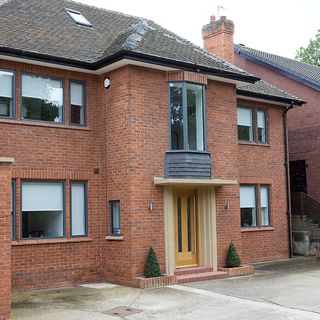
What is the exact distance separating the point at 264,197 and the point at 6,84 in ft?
32.4

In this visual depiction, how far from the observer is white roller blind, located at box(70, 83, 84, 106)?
14.5m

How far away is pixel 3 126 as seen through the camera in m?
13.2

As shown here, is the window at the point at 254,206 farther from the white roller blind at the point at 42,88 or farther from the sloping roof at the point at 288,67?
the white roller blind at the point at 42,88

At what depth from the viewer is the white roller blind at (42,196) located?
13.4 m

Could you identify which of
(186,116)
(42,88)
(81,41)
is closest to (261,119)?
(186,116)

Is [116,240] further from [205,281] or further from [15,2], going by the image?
[15,2]

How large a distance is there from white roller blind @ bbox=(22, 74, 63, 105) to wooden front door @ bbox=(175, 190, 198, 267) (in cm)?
434

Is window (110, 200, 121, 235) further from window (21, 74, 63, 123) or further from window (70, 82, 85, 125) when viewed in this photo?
window (21, 74, 63, 123)

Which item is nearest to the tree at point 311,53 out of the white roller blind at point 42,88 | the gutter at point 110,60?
the gutter at point 110,60

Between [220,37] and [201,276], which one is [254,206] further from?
[220,37]

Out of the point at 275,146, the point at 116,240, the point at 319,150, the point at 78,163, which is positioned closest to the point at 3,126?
the point at 78,163

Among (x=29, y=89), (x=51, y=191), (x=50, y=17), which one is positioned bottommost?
(x=51, y=191)

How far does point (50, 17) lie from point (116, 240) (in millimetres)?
7372

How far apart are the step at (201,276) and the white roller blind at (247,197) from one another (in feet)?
12.2
